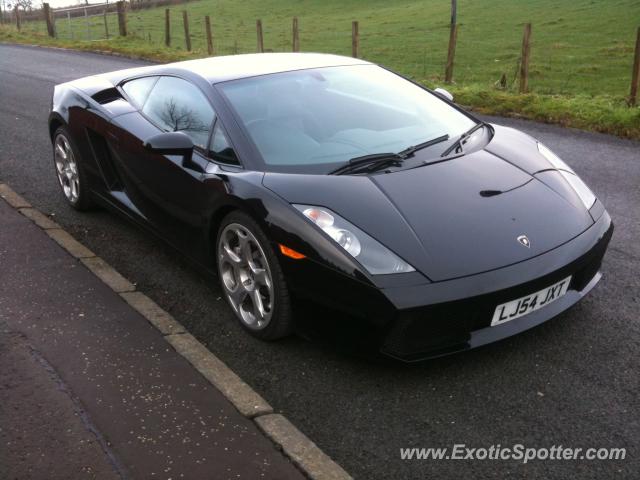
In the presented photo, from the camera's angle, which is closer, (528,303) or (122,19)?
(528,303)

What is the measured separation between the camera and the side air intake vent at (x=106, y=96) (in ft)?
16.0

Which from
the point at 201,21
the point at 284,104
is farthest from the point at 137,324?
the point at 201,21

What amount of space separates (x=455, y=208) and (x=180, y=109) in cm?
194

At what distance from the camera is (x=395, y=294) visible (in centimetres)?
283

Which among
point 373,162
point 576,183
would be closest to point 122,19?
point 373,162

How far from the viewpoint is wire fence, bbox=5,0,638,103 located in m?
17.4

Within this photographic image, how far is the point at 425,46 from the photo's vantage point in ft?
85.4

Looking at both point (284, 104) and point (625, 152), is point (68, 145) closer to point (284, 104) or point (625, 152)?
point (284, 104)

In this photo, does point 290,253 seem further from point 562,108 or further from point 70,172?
point 562,108

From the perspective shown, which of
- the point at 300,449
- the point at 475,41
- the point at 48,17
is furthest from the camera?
the point at 48,17

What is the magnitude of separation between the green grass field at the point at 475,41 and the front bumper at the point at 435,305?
582 cm

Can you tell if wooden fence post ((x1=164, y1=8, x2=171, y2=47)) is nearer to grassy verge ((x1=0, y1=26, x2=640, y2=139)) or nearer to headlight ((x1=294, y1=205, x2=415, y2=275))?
grassy verge ((x1=0, y1=26, x2=640, y2=139))

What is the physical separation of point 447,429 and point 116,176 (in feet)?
10.1

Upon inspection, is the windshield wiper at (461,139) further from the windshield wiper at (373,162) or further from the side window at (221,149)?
the side window at (221,149)
